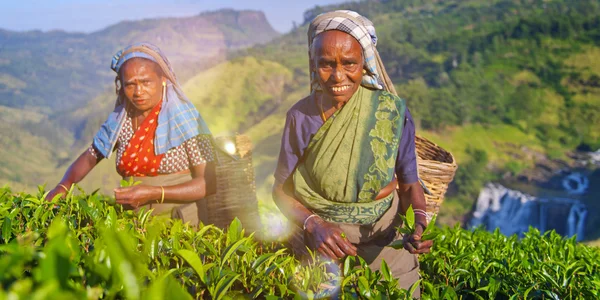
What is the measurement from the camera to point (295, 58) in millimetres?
118562

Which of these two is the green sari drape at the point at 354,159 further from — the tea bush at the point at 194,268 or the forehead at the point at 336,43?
the tea bush at the point at 194,268

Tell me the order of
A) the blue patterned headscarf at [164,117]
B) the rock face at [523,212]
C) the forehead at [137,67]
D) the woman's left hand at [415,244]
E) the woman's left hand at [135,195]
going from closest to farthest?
1. the woman's left hand at [415,244]
2. the woman's left hand at [135,195]
3. the forehead at [137,67]
4. the blue patterned headscarf at [164,117]
5. the rock face at [523,212]

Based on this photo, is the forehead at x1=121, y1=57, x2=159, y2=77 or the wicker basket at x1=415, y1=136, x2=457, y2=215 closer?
the wicker basket at x1=415, y1=136, x2=457, y2=215

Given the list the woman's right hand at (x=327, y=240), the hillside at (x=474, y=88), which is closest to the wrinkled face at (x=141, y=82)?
the woman's right hand at (x=327, y=240)

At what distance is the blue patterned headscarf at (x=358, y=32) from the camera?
247cm

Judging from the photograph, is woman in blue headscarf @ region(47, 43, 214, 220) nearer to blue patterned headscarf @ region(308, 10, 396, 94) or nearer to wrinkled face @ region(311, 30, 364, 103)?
blue patterned headscarf @ region(308, 10, 396, 94)

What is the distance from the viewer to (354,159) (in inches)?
100

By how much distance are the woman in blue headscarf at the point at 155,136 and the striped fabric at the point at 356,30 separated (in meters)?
1.28

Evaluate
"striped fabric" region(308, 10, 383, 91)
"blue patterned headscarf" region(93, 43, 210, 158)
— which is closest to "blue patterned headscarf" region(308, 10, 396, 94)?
"striped fabric" region(308, 10, 383, 91)

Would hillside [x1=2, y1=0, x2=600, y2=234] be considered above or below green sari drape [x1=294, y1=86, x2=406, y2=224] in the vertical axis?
below

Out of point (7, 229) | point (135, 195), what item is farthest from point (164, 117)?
point (7, 229)

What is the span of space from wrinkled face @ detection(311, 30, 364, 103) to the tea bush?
35.9 inches

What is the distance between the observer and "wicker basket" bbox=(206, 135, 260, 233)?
12.5 feet

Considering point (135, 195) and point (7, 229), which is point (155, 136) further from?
point (7, 229)
